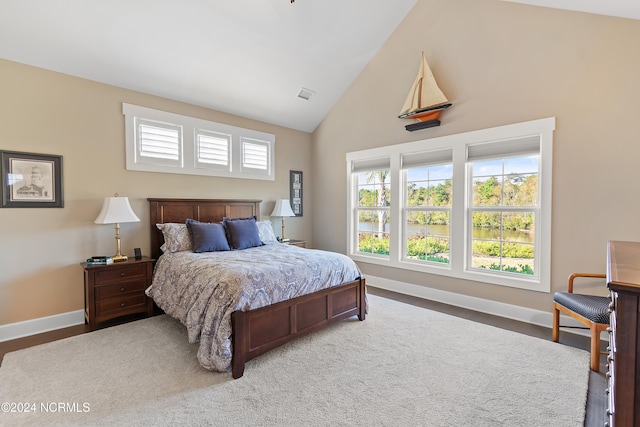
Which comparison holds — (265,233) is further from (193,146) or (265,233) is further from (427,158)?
(427,158)

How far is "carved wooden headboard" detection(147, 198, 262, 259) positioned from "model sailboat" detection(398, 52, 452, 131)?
285 cm

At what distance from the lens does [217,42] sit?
358cm

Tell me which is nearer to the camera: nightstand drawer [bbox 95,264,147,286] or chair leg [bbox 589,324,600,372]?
chair leg [bbox 589,324,600,372]

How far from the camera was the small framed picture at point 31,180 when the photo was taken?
3.00 m

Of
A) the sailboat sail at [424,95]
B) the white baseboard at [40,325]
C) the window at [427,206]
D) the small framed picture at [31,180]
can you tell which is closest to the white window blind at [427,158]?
the window at [427,206]

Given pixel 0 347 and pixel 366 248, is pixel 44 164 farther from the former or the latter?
pixel 366 248

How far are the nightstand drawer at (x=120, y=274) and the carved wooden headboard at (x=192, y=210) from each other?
47 centimetres

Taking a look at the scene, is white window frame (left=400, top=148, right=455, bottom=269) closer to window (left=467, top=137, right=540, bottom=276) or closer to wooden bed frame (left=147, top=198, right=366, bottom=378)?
window (left=467, top=137, right=540, bottom=276)

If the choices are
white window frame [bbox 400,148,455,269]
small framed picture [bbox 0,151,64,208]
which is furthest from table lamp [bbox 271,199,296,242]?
small framed picture [bbox 0,151,64,208]

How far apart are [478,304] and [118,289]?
4.37m

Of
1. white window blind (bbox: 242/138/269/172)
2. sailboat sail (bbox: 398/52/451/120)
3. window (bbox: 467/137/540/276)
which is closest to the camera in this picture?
window (bbox: 467/137/540/276)

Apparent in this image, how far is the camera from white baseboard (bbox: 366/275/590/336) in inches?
128

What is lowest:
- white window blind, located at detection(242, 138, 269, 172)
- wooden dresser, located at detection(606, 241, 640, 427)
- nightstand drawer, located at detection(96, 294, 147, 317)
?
nightstand drawer, located at detection(96, 294, 147, 317)

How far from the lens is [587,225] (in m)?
2.99
